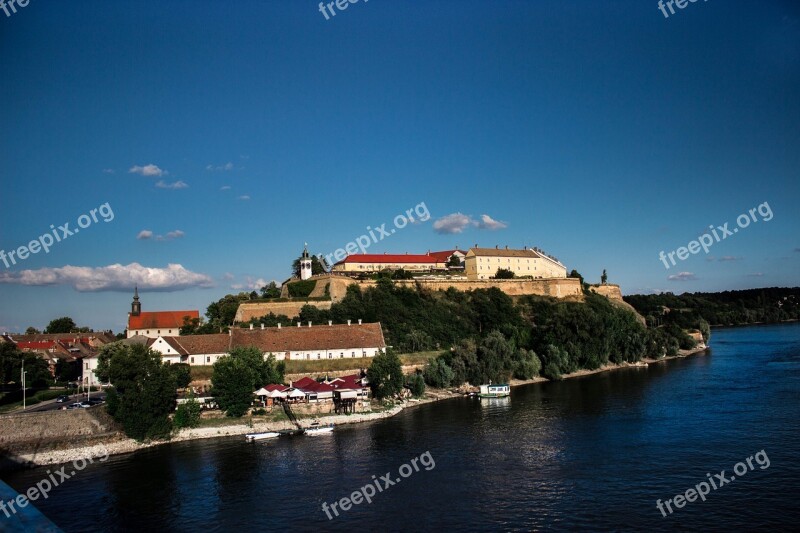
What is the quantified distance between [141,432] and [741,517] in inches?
1063

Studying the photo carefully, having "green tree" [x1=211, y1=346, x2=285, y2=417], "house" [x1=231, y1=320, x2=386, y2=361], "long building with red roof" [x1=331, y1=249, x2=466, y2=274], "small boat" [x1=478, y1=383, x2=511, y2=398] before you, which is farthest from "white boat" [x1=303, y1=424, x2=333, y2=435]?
"long building with red roof" [x1=331, y1=249, x2=466, y2=274]

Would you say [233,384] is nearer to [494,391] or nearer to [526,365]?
[494,391]

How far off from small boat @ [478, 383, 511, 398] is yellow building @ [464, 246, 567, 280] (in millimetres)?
24623

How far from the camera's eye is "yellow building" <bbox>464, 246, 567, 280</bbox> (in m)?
67.4

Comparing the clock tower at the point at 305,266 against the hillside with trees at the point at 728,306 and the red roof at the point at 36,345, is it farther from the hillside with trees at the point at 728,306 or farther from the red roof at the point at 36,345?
the hillside with trees at the point at 728,306

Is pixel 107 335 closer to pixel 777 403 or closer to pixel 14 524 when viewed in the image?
pixel 777 403

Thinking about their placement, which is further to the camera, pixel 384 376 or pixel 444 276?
pixel 444 276

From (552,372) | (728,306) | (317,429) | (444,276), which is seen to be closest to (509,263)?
(444,276)

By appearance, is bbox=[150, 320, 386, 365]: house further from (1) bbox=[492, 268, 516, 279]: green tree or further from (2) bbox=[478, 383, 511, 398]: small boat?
(1) bbox=[492, 268, 516, 279]: green tree

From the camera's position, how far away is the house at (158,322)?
52.5 m

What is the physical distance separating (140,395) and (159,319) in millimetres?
24585

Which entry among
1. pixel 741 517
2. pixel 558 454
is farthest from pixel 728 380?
pixel 741 517

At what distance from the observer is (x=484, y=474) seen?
76.5 ft

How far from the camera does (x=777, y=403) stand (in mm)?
33219
